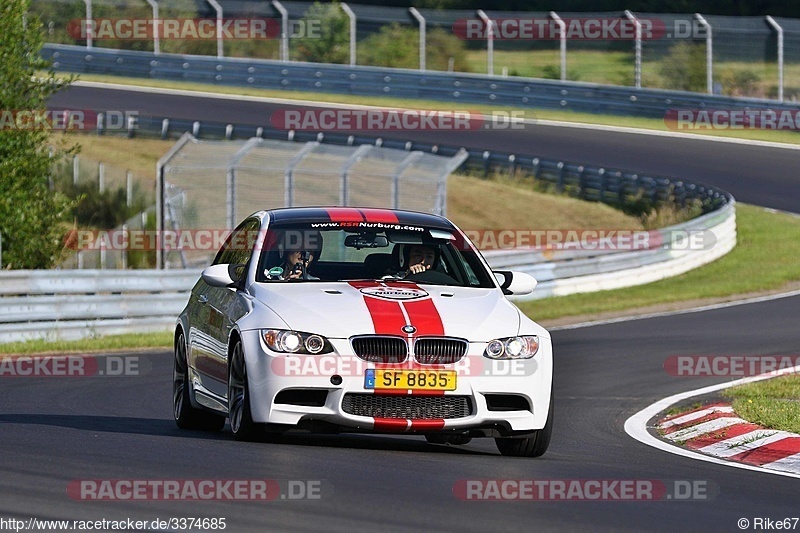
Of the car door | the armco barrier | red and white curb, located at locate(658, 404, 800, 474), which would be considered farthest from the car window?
the armco barrier

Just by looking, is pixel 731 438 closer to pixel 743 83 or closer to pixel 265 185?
pixel 265 185

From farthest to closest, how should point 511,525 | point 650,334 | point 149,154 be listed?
point 149,154 → point 650,334 → point 511,525

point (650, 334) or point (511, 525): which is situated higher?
point (511, 525)

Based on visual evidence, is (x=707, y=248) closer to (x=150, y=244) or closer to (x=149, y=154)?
(x=150, y=244)

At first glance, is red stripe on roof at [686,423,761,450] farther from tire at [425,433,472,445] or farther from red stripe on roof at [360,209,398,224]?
red stripe on roof at [360,209,398,224]

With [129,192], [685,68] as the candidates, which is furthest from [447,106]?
[129,192]

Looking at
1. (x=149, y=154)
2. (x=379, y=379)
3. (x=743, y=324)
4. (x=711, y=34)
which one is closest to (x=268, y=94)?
(x=149, y=154)

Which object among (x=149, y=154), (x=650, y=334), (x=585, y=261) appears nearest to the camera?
(x=650, y=334)

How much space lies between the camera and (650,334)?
18797 millimetres

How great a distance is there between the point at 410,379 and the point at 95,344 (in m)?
9.77

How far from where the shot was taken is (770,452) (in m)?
9.80

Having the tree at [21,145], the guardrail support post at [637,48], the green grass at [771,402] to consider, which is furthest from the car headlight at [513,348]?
the guardrail support post at [637,48]

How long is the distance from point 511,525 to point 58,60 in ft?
126

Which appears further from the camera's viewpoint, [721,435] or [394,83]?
[394,83]
